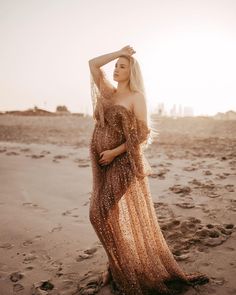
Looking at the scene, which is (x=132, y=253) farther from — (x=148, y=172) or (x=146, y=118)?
(x=146, y=118)

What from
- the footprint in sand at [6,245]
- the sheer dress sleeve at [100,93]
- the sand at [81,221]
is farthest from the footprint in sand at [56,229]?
the sheer dress sleeve at [100,93]

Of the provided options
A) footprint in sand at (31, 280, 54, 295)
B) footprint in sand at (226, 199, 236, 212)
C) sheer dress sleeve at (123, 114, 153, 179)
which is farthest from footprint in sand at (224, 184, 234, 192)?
footprint in sand at (31, 280, 54, 295)

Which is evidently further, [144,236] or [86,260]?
[86,260]

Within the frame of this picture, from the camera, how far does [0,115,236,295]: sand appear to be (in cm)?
329

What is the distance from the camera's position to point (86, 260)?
3754 mm

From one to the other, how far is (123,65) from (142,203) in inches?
50.7

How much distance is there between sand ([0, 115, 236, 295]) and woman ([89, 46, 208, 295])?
0.35m

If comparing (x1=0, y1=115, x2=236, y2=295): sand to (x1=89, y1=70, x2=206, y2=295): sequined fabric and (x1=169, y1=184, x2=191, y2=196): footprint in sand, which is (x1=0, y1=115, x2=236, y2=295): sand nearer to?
(x1=169, y1=184, x2=191, y2=196): footprint in sand

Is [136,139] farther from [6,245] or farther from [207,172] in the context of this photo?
[207,172]

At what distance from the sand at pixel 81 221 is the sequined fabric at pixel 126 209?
333 millimetres

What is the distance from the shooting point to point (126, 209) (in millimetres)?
2947

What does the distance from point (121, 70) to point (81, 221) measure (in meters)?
2.96

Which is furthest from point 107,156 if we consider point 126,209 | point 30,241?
point 30,241

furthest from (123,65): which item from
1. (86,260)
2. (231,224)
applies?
(231,224)
